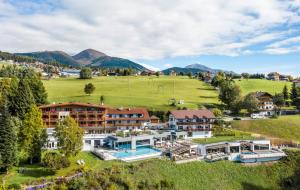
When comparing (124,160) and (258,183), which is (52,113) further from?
(258,183)

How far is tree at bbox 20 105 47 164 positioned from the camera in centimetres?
5216

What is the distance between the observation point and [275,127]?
82.4 meters

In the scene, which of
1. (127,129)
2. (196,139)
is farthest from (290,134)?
(127,129)

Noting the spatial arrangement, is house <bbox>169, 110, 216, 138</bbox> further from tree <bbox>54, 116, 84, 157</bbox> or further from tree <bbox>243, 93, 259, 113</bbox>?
tree <bbox>54, 116, 84, 157</bbox>

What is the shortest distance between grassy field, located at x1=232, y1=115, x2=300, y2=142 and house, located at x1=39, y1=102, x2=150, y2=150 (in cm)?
2760

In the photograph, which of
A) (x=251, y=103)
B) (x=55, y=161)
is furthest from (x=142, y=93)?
(x=55, y=161)

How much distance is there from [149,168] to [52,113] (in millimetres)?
32107

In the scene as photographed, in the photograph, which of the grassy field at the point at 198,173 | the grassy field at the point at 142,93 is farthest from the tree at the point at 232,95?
the grassy field at the point at 198,173

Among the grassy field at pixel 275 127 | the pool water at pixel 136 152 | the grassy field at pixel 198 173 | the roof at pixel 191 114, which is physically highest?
the roof at pixel 191 114

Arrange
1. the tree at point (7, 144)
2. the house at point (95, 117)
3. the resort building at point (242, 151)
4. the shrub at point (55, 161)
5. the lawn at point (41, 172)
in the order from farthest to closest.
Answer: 1. the house at point (95, 117)
2. the resort building at point (242, 151)
3. the shrub at point (55, 161)
4. the tree at point (7, 144)
5. the lawn at point (41, 172)

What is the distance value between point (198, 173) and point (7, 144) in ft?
108

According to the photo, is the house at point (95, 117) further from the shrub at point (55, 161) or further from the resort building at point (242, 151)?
the shrub at point (55, 161)

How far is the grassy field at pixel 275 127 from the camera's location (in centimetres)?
7806

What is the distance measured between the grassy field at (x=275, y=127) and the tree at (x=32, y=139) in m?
52.3
